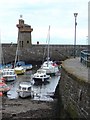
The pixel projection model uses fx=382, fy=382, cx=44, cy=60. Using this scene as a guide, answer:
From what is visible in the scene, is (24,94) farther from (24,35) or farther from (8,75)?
(24,35)

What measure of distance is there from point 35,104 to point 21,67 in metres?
27.2

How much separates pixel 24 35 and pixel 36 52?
3.71 meters

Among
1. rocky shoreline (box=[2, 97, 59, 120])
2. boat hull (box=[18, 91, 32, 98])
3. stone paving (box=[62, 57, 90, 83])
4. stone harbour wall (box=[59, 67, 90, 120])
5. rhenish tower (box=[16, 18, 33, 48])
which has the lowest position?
rocky shoreline (box=[2, 97, 59, 120])

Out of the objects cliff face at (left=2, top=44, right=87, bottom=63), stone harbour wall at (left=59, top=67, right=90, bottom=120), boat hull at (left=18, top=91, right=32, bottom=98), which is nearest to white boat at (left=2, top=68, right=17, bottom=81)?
boat hull at (left=18, top=91, right=32, bottom=98)

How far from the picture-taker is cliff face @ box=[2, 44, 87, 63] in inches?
2522

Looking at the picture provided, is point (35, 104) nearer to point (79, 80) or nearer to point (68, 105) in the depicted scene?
point (68, 105)

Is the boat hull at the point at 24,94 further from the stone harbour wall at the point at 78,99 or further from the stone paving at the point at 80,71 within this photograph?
the stone harbour wall at the point at 78,99

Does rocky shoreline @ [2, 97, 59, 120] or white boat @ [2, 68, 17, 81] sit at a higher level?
white boat @ [2, 68, 17, 81]

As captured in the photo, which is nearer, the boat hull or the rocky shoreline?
the rocky shoreline

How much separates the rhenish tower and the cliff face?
2.36 ft

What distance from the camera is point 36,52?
64.8m

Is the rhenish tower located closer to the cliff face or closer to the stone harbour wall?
the cliff face

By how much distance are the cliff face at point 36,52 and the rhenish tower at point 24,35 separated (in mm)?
719

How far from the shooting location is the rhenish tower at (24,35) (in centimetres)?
6519
